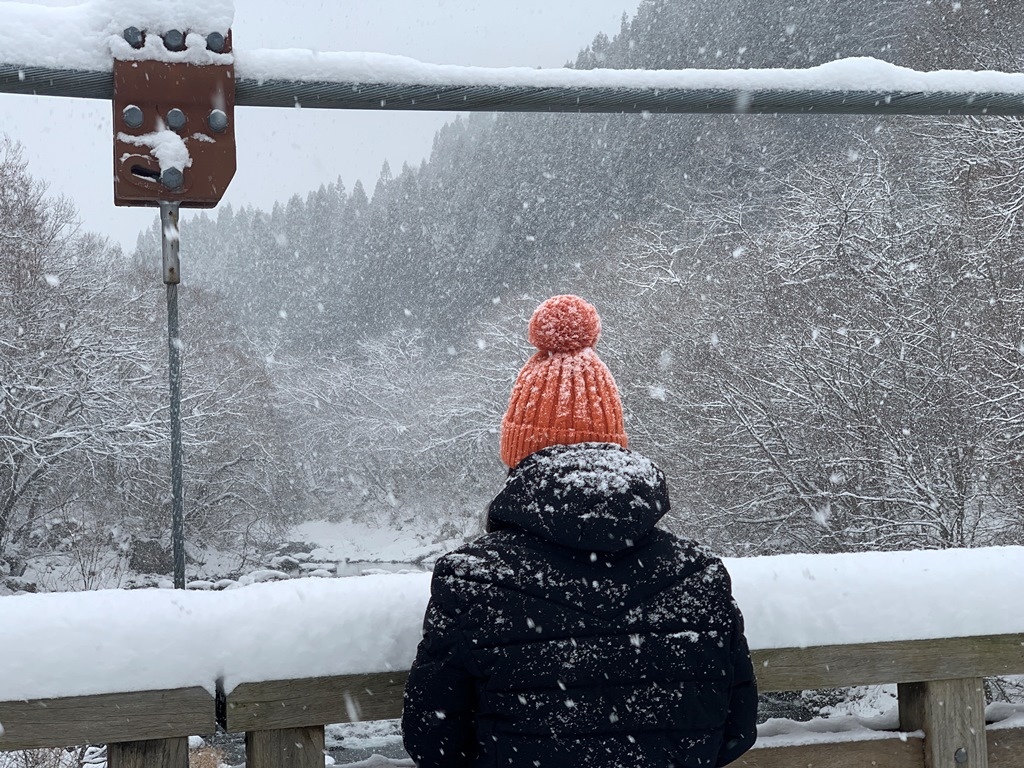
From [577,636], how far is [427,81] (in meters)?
1.13

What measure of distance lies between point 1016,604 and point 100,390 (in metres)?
19.3

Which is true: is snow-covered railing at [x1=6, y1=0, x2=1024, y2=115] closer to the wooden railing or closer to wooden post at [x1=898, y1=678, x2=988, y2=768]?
the wooden railing

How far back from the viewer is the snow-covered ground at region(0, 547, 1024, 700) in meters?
1.37

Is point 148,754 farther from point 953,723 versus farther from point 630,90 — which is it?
point 630,90

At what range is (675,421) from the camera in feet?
53.4

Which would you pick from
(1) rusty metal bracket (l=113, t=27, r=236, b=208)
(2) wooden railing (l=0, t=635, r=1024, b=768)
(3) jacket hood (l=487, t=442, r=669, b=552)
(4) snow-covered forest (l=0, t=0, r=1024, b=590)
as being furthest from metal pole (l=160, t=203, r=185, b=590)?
(4) snow-covered forest (l=0, t=0, r=1024, b=590)

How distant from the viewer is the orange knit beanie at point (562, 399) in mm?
1567

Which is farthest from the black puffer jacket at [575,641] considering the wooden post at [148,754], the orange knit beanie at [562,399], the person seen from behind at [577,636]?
the wooden post at [148,754]

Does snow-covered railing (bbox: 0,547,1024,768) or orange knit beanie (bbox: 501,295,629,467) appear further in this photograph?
orange knit beanie (bbox: 501,295,629,467)

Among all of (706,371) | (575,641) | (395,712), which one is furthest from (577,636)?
(706,371)

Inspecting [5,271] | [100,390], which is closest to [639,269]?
[100,390]

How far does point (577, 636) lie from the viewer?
135 cm

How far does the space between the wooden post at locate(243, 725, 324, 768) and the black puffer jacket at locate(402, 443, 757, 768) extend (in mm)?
175

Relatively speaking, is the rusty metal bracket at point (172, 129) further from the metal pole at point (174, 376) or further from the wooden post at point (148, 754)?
the wooden post at point (148, 754)
